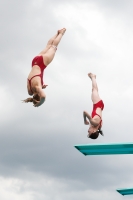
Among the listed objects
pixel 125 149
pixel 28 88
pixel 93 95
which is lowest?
pixel 125 149

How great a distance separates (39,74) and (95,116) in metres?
3.25

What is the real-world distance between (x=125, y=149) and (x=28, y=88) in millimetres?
4270

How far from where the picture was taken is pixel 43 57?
1884 centimetres

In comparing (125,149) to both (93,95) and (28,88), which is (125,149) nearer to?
(93,95)

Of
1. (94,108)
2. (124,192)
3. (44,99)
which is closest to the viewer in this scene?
(44,99)

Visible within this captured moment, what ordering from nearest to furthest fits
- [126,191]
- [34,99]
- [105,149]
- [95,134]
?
[34,99]
[105,149]
[95,134]
[126,191]

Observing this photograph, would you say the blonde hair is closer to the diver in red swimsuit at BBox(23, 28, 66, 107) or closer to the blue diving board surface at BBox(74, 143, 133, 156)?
the diver in red swimsuit at BBox(23, 28, 66, 107)

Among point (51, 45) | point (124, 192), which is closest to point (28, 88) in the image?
point (51, 45)

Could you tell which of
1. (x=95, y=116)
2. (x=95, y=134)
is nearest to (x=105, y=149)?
(x=95, y=134)

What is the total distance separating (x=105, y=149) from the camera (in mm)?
19875

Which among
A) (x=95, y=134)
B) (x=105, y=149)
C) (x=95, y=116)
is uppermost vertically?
(x=95, y=116)

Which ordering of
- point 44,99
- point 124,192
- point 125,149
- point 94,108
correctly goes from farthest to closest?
1. point 124,192
2. point 94,108
3. point 125,149
4. point 44,99

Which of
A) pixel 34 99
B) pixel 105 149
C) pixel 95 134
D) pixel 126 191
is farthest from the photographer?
pixel 126 191

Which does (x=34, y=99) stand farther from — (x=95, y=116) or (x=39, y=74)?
(x=95, y=116)
